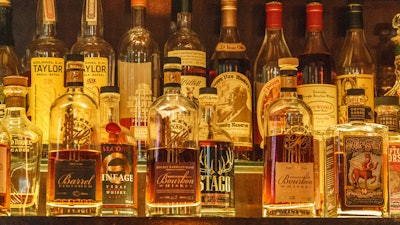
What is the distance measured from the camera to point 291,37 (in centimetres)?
245

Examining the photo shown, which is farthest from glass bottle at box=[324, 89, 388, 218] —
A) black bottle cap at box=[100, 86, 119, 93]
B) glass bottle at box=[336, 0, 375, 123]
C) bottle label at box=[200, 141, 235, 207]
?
black bottle cap at box=[100, 86, 119, 93]

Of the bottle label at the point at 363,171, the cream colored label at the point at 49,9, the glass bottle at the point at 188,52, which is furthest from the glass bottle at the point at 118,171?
the bottle label at the point at 363,171

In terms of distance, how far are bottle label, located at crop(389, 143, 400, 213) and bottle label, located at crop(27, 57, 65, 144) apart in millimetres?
724

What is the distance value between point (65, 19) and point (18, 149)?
0.42m

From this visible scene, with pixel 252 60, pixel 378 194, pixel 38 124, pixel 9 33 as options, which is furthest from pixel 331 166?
pixel 9 33

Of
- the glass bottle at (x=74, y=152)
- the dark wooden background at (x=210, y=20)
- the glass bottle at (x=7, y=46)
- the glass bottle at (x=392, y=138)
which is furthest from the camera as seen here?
the dark wooden background at (x=210, y=20)

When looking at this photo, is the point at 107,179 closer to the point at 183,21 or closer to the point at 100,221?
the point at 100,221

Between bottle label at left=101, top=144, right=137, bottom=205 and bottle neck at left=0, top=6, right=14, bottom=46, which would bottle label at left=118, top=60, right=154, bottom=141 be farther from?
bottle neck at left=0, top=6, right=14, bottom=46

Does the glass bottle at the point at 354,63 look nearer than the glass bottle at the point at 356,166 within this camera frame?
No

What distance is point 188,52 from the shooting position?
2.26m

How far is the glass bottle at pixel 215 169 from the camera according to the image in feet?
6.88

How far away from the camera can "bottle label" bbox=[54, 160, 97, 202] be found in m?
2.02

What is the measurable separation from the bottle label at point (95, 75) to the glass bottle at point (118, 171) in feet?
0.43

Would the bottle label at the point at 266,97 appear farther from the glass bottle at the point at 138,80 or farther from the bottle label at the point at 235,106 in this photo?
the glass bottle at the point at 138,80
